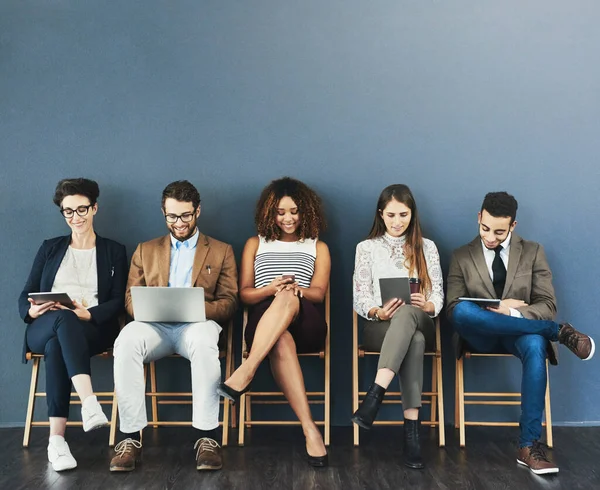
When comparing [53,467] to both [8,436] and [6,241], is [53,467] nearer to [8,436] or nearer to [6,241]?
[8,436]

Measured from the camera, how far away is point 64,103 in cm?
438

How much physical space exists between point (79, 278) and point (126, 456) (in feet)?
3.86

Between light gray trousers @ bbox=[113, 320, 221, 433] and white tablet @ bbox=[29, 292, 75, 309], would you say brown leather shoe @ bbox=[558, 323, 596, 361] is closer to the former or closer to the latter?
light gray trousers @ bbox=[113, 320, 221, 433]

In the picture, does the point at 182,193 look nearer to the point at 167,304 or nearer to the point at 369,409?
the point at 167,304

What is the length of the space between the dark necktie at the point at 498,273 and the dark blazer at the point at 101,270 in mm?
2161

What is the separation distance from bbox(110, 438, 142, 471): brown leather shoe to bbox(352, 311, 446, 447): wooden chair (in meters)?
1.16

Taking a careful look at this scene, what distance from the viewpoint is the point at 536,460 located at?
10.8ft

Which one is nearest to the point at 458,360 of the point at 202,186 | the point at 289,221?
the point at 289,221

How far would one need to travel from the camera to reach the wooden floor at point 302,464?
3.14m

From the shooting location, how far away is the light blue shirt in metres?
3.99

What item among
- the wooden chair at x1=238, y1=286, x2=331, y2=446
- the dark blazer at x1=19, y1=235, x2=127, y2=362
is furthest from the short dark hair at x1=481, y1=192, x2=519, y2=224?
the dark blazer at x1=19, y1=235, x2=127, y2=362

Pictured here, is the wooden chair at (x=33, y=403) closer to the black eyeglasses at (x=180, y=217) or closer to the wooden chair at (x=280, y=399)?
the wooden chair at (x=280, y=399)

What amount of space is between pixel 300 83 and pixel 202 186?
90cm

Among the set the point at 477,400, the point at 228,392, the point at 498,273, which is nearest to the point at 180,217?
the point at 228,392
